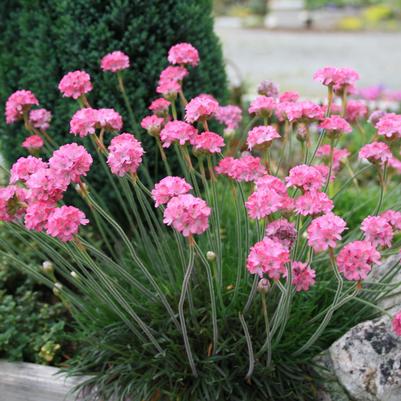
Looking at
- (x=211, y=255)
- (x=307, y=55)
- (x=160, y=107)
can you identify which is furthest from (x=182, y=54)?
(x=307, y=55)

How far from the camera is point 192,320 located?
2.05 m

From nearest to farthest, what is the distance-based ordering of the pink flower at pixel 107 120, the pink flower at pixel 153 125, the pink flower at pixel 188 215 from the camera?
the pink flower at pixel 188 215 < the pink flower at pixel 107 120 < the pink flower at pixel 153 125

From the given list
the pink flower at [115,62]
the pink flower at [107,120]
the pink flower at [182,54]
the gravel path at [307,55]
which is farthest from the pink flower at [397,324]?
the gravel path at [307,55]

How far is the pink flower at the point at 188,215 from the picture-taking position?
4.75 feet

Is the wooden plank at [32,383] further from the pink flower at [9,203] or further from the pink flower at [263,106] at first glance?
the pink flower at [263,106]

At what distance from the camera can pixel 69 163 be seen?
5.38 feet

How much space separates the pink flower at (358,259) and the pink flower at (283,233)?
0.49ft

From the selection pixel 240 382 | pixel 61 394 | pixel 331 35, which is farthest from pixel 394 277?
pixel 331 35

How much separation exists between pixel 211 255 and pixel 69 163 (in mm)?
470

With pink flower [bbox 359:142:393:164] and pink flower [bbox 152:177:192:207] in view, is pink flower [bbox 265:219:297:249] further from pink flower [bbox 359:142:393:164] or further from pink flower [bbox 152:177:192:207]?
pink flower [bbox 359:142:393:164]

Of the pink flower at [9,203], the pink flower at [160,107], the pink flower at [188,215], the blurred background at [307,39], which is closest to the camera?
the pink flower at [188,215]

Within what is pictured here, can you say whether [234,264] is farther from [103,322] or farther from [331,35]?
[331,35]

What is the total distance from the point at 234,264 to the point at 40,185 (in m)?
0.93

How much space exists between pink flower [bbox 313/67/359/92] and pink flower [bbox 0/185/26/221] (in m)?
1.03
